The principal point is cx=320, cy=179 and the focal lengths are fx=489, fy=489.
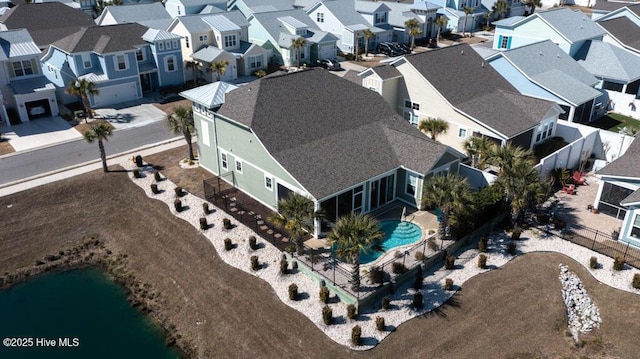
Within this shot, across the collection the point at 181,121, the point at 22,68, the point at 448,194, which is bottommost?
the point at 448,194

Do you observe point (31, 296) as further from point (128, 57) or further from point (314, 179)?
point (128, 57)

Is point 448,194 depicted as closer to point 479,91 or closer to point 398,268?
point 398,268

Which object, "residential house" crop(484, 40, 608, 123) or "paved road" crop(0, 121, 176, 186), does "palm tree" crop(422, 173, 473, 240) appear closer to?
"residential house" crop(484, 40, 608, 123)

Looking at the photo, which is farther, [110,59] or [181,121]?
[110,59]

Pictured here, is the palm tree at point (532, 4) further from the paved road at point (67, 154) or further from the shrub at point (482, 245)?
the shrub at point (482, 245)

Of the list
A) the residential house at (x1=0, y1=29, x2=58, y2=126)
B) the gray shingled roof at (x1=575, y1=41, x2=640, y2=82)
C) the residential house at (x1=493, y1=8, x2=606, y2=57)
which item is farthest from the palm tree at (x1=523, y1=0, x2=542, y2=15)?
the residential house at (x1=0, y1=29, x2=58, y2=126)


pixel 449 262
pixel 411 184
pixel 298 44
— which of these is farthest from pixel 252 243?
pixel 298 44
